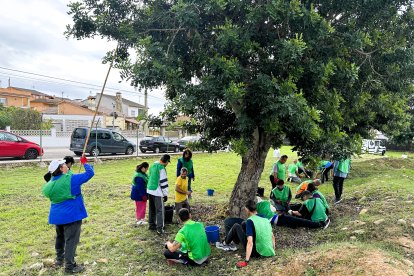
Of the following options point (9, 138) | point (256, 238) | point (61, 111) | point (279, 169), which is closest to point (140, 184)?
point (256, 238)

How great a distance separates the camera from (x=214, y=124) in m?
8.22

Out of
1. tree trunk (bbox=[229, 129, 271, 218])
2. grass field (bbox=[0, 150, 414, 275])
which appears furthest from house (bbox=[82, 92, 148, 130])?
tree trunk (bbox=[229, 129, 271, 218])

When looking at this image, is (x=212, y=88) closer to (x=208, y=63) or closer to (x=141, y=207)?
(x=208, y=63)

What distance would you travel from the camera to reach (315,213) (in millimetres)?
7523

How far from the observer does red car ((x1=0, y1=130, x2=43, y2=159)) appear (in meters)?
15.9

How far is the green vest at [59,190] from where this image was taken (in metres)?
5.05

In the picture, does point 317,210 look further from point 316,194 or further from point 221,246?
point 221,246

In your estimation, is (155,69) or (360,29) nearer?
(155,69)

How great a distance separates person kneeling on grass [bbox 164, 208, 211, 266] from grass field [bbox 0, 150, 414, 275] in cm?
15

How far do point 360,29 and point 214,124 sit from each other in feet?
12.1

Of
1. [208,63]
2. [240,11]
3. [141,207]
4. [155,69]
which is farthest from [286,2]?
[141,207]

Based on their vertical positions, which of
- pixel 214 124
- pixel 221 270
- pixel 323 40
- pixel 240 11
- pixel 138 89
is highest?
pixel 240 11

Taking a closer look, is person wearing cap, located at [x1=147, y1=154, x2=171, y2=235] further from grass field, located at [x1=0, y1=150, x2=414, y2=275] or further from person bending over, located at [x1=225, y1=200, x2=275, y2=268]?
person bending over, located at [x1=225, y1=200, x2=275, y2=268]

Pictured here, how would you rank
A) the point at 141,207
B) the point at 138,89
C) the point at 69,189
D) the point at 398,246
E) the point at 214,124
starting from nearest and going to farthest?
1. the point at 69,189
2. the point at 398,246
3. the point at 138,89
4. the point at 141,207
5. the point at 214,124
